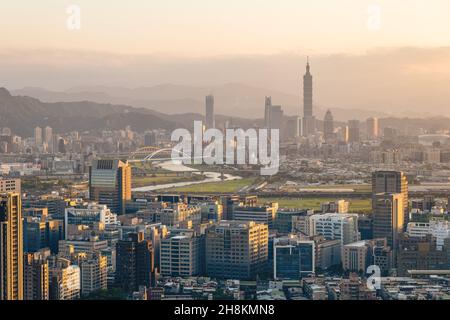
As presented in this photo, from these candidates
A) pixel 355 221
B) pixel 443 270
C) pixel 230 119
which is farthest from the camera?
pixel 230 119

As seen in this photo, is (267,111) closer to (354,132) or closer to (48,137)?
(354,132)

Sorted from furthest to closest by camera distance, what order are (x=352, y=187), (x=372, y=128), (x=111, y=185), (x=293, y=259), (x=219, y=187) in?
(x=372, y=128) → (x=219, y=187) → (x=352, y=187) → (x=111, y=185) → (x=293, y=259)

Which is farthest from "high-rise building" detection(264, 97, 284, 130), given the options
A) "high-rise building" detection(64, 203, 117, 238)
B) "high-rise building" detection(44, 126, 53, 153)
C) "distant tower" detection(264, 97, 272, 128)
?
"high-rise building" detection(64, 203, 117, 238)

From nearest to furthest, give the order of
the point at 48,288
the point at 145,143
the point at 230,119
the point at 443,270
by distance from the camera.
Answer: the point at 48,288, the point at 443,270, the point at 230,119, the point at 145,143

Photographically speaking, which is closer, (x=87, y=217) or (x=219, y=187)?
(x=87, y=217)

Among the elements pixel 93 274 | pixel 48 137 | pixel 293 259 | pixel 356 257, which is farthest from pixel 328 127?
pixel 93 274

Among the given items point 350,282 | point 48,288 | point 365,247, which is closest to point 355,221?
point 365,247
